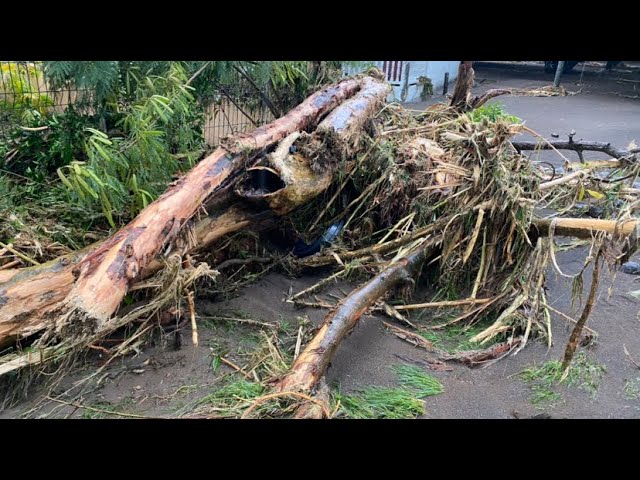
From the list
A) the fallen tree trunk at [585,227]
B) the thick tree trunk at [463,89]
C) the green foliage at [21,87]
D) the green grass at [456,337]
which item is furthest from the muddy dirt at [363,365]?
the thick tree trunk at [463,89]

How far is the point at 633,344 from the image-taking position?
361 centimetres

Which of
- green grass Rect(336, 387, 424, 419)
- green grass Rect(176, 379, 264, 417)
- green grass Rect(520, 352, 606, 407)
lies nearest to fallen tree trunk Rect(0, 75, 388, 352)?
green grass Rect(176, 379, 264, 417)

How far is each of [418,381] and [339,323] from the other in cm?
60

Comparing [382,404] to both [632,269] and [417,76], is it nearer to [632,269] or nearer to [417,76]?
[632,269]

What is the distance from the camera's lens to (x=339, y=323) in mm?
3295

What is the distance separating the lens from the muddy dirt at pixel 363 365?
9.59ft

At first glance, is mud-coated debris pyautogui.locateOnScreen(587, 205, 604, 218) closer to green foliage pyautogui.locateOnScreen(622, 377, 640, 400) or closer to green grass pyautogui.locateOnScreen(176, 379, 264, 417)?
green foliage pyautogui.locateOnScreen(622, 377, 640, 400)

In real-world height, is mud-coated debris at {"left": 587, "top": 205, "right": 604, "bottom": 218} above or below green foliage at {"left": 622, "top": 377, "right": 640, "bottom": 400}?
above

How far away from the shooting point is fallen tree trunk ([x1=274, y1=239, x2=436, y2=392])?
110 inches

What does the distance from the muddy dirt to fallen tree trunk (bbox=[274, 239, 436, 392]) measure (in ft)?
0.85

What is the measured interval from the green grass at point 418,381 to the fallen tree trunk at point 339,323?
44cm

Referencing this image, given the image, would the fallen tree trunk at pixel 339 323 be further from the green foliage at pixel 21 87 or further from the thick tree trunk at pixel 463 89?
the green foliage at pixel 21 87

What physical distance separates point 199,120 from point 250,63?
85 cm

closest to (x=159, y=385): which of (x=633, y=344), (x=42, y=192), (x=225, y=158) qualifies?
(x=225, y=158)
